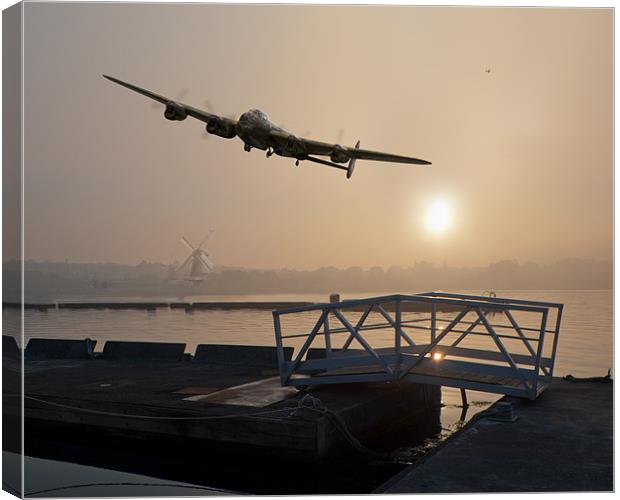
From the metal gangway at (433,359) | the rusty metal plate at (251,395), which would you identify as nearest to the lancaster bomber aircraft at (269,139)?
the metal gangway at (433,359)

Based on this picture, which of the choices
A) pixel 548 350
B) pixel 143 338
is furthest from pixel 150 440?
pixel 143 338

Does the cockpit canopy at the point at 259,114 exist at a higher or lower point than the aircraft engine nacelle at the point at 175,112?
lower

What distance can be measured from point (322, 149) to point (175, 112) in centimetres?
360

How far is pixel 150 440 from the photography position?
50.7ft

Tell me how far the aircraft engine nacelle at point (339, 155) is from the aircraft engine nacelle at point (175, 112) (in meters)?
3.69

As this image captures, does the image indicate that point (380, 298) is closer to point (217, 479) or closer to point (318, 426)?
point (318, 426)

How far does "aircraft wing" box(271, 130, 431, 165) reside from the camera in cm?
1794

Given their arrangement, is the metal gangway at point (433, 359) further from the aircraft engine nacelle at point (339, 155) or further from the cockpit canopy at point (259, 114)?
the cockpit canopy at point (259, 114)

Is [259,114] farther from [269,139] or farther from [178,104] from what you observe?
[178,104]

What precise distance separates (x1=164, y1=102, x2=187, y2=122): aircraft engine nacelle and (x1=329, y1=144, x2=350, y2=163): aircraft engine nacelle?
12.1 feet

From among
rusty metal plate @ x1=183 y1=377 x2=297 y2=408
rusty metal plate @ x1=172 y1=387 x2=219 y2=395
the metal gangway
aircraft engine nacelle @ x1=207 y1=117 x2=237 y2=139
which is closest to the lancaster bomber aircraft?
aircraft engine nacelle @ x1=207 y1=117 x2=237 y2=139

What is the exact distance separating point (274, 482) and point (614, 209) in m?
7.36

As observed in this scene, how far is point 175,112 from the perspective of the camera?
17.6 metres

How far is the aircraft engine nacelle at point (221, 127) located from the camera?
18.5 m
